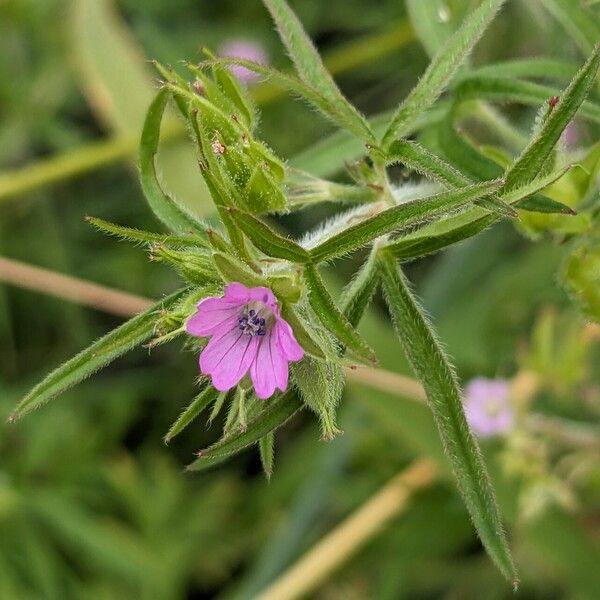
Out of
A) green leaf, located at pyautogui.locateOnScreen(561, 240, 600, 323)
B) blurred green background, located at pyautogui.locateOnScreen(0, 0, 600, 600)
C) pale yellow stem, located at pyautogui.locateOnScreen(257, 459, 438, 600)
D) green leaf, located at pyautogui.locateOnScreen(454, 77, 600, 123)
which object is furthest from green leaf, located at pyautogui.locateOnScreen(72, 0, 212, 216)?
green leaf, located at pyautogui.locateOnScreen(561, 240, 600, 323)

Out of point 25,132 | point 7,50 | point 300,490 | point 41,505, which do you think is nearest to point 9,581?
point 41,505

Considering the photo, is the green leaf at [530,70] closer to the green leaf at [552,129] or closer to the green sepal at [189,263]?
the green leaf at [552,129]

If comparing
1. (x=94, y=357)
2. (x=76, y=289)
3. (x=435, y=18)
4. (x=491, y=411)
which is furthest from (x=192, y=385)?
(x=94, y=357)

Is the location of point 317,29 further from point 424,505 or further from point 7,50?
point 424,505

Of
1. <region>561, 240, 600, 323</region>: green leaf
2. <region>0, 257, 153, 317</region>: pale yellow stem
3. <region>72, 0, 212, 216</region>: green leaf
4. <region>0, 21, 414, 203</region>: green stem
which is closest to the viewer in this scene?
<region>561, 240, 600, 323</region>: green leaf

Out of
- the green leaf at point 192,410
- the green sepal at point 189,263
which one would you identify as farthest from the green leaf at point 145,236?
the green leaf at point 192,410

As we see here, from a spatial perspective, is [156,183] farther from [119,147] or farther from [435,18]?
[119,147]

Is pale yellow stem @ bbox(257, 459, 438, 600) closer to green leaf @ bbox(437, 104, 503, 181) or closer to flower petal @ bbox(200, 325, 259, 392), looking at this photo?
green leaf @ bbox(437, 104, 503, 181)
